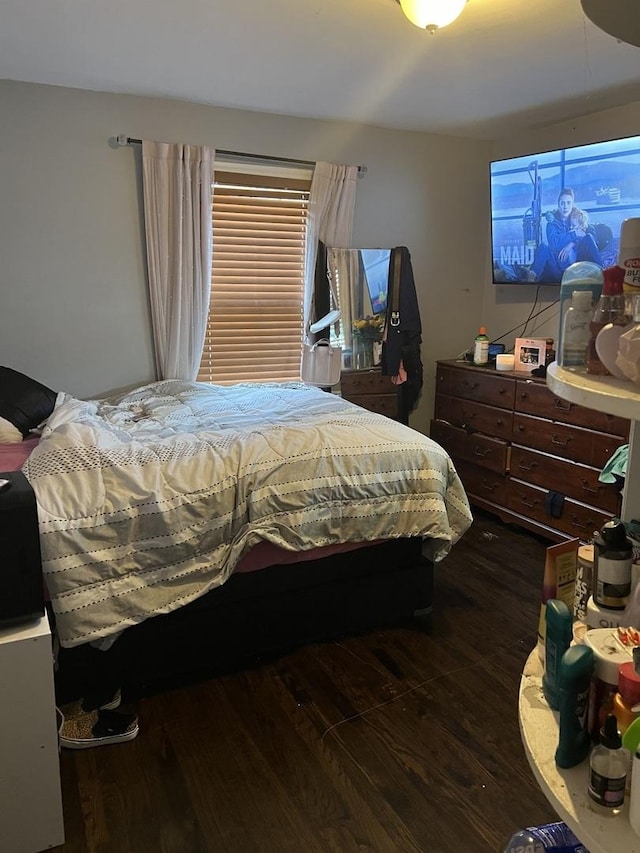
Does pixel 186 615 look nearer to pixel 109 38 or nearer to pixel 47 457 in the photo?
pixel 47 457

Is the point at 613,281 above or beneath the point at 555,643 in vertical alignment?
above

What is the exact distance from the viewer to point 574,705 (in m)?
0.83

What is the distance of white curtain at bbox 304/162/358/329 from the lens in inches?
153

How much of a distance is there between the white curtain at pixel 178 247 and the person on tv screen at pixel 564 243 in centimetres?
193

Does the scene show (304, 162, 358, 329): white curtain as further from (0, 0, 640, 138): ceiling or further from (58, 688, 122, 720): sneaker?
(58, 688, 122, 720): sneaker

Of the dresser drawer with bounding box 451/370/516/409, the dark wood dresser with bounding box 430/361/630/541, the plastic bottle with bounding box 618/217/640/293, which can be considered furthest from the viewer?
the dresser drawer with bounding box 451/370/516/409

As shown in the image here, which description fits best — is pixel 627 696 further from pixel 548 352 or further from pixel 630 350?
pixel 548 352

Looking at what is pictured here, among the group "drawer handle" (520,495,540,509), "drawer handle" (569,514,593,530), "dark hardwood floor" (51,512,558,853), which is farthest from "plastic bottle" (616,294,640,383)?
"drawer handle" (520,495,540,509)

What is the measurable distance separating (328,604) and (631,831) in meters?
1.82

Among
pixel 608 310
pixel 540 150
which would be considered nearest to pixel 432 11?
pixel 608 310

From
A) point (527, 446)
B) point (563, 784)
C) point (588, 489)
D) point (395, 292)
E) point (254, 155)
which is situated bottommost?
point (588, 489)

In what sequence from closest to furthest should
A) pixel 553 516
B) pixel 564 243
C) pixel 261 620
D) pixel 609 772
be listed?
pixel 609 772, pixel 261 620, pixel 553 516, pixel 564 243

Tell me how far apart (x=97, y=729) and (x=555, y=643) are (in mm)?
1642

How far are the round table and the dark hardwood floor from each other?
99 cm
